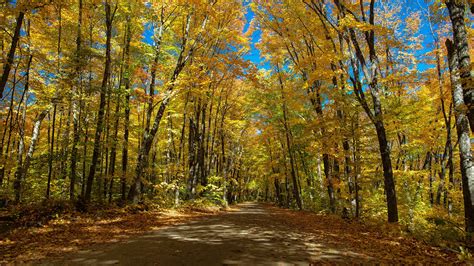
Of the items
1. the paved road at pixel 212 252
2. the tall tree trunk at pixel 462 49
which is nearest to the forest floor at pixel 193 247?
the paved road at pixel 212 252

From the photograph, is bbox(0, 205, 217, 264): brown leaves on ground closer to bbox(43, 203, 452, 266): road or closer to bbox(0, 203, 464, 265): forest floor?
bbox(0, 203, 464, 265): forest floor

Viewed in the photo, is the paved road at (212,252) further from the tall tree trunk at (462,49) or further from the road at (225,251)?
the tall tree trunk at (462,49)

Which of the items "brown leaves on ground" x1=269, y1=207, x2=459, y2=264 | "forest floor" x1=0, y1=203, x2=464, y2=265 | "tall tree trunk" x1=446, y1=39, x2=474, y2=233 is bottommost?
"brown leaves on ground" x1=269, y1=207, x2=459, y2=264

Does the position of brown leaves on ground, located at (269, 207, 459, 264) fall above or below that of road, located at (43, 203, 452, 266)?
below

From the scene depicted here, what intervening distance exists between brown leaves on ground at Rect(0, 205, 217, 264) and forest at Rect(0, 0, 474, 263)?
1.69ft

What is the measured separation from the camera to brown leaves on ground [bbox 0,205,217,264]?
579 centimetres

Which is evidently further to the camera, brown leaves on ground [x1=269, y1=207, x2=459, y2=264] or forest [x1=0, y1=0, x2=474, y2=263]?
forest [x1=0, y1=0, x2=474, y2=263]

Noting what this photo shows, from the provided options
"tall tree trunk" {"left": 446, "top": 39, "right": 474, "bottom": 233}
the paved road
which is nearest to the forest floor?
the paved road

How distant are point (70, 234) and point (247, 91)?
18.8m

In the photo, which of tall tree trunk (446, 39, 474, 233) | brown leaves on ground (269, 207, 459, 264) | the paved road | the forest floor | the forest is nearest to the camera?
the paved road

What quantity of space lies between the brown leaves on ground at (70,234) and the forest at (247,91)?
514 mm

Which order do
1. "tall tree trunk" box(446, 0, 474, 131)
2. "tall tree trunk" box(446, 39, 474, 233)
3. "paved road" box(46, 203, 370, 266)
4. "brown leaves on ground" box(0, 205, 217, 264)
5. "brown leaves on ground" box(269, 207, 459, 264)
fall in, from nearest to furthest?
"paved road" box(46, 203, 370, 266) < "brown leaves on ground" box(0, 205, 217, 264) < "brown leaves on ground" box(269, 207, 459, 264) < "tall tree trunk" box(446, 0, 474, 131) < "tall tree trunk" box(446, 39, 474, 233)

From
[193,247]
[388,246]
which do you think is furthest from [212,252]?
[388,246]

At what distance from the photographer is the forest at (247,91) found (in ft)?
31.3
